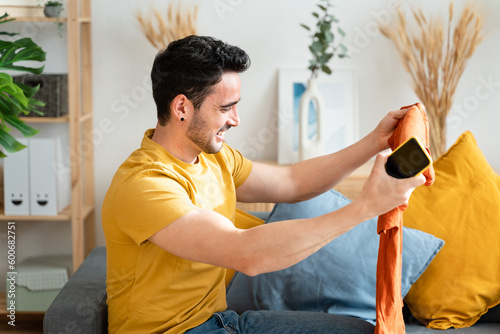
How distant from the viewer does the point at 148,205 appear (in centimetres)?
145

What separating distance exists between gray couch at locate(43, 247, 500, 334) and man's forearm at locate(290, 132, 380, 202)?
530 millimetres

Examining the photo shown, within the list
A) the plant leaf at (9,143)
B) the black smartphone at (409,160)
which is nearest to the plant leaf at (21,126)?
the plant leaf at (9,143)

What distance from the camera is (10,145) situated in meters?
2.30

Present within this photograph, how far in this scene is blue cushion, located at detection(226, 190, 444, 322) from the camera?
201 centimetres

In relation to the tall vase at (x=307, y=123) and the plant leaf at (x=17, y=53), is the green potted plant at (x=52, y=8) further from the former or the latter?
the tall vase at (x=307, y=123)

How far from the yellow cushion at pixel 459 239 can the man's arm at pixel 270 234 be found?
31.0 inches

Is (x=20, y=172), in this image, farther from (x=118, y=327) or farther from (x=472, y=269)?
(x=472, y=269)

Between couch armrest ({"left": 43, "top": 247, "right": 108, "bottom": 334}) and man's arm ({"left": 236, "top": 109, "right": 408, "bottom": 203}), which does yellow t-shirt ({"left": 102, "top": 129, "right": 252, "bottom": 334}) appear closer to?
couch armrest ({"left": 43, "top": 247, "right": 108, "bottom": 334})

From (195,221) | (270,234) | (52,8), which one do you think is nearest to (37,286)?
(52,8)

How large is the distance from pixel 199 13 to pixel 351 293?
1.69m

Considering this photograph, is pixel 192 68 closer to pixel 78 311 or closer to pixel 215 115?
pixel 215 115

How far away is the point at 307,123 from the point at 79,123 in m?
1.07

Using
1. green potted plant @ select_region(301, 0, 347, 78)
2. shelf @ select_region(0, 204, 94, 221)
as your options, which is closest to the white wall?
green potted plant @ select_region(301, 0, 347, 78)

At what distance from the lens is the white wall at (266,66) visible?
121 inches
